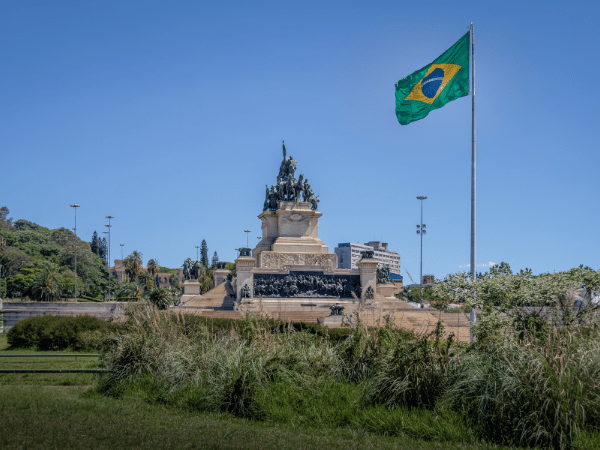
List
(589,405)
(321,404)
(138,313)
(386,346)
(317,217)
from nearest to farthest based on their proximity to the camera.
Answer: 1. (589,405)
2. (321,404)
3. (386,346)
4. (138,313)
5. (317,217)

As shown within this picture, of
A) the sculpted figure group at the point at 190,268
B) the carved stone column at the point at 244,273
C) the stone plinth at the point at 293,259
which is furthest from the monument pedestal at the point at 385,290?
the sculpted figure group at the point at 190,268

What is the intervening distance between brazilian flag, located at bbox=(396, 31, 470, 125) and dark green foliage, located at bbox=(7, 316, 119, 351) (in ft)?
48.3

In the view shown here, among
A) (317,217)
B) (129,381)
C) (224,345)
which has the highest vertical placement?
(317,217)

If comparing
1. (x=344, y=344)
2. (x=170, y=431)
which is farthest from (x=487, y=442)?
(x=170, y=431)

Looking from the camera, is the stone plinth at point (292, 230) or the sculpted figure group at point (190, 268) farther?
the sculpted figure group at point (190, 268)

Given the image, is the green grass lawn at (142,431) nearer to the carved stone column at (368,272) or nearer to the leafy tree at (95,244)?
the carved stone column at (368,272)

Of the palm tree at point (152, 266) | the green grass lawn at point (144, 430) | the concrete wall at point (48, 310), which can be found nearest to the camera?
the green grass lawn at point (144, 430)

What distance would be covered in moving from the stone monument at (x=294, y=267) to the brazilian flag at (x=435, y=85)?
19810mm

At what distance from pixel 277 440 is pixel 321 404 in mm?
1811

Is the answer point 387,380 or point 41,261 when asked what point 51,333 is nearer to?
point 387,380

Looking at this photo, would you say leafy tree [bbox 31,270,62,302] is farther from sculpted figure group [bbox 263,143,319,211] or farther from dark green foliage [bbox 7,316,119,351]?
dark green foliage [bbox 7,316,119,351]

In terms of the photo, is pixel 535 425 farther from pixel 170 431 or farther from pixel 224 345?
pixel 224 345

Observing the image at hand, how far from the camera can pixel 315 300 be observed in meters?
39.6

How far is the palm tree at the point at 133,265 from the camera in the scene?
4006 inches
